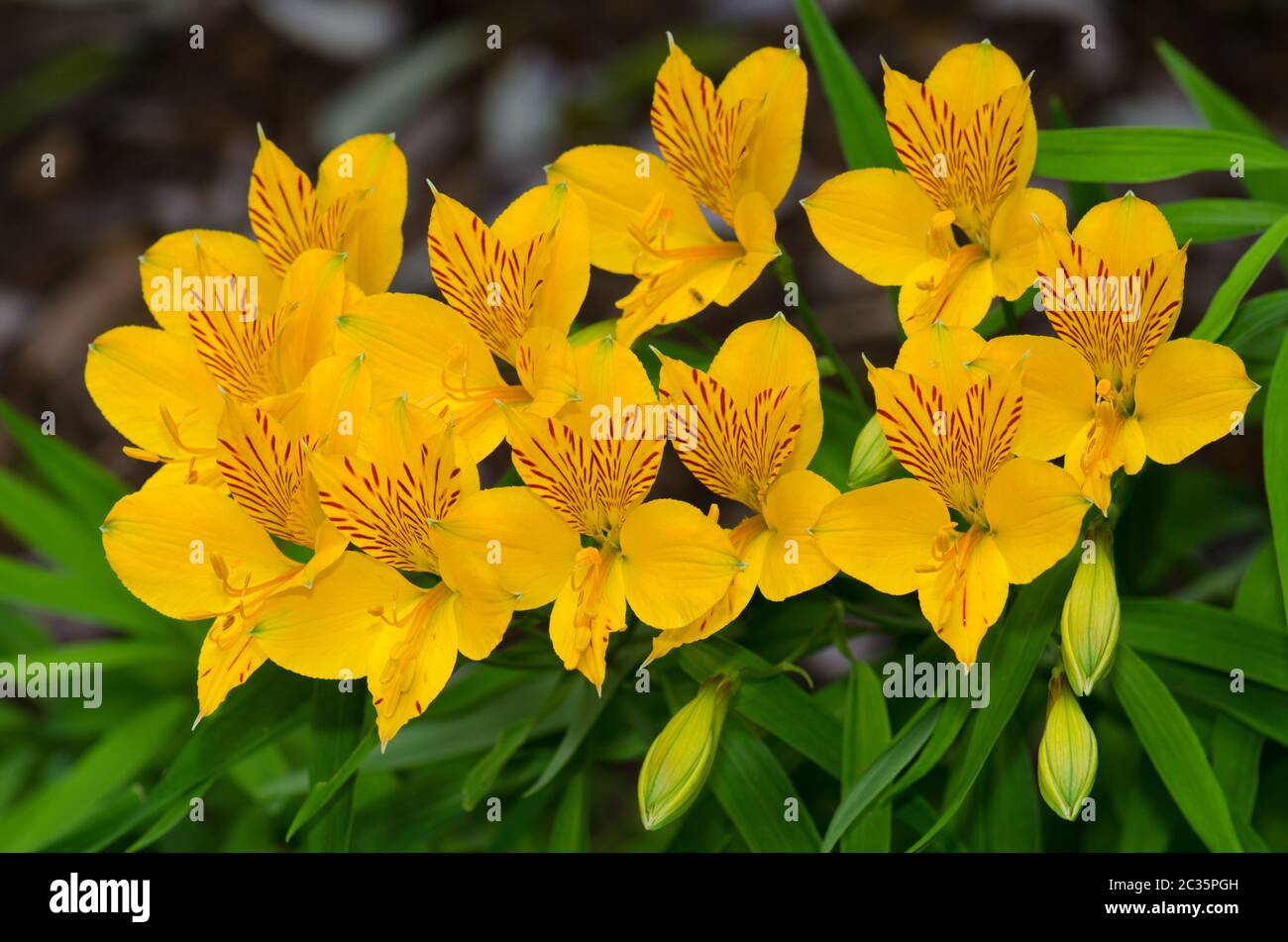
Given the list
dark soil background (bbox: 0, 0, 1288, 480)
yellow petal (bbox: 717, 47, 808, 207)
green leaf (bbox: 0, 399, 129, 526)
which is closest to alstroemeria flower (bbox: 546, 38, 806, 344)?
yellow petal (bbox: 717, 47, 808, 207)

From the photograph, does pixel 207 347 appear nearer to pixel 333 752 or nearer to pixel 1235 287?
A: pixel 333 752

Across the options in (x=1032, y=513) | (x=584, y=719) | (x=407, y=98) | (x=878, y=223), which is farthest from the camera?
(x=407, y=98)

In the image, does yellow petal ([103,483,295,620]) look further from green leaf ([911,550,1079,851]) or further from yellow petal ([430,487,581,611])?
green leaf ([911,550,1079,851])

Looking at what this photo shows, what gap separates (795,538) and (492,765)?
0.86 feet

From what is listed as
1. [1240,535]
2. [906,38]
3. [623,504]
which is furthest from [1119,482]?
[906,38]

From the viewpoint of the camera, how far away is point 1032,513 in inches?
24.6

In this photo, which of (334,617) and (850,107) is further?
(850,107)

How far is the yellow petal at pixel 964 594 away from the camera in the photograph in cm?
62

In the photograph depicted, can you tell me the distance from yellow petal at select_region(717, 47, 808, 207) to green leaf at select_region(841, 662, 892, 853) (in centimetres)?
30

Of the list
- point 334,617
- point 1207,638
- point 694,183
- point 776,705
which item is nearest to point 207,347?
point 334,617

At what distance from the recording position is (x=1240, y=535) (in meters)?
1.64

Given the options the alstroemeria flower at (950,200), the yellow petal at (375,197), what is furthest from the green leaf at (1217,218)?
the yellow petal at (375,197)

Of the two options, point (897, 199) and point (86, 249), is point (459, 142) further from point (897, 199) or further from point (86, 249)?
point (897, 199)
